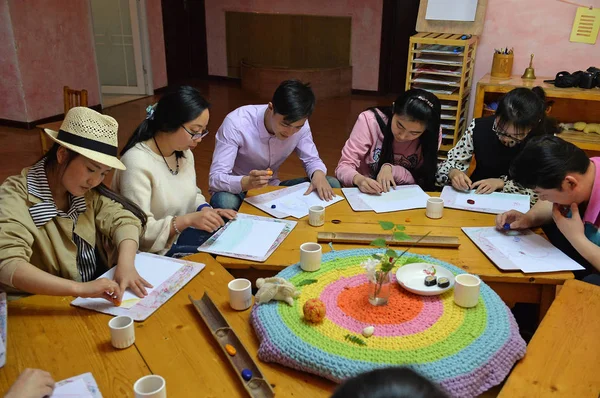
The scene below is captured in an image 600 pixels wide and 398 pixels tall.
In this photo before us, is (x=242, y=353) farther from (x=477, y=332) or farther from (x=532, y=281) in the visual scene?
(x=532, y=281)

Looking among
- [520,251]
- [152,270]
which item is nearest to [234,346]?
[152,270]

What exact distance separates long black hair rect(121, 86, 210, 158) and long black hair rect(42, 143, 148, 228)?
1.06 feet

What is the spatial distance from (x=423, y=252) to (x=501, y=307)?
406 millimetres

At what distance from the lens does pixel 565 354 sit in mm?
1299

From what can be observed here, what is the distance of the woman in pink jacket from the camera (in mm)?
2445

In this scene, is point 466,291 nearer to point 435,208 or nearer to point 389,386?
point 435,208

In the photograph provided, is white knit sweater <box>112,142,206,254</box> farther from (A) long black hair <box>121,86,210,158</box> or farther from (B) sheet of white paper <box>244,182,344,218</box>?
(B) sheet of white paper <box>244,182,344,218</box>

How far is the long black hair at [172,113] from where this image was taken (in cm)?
199

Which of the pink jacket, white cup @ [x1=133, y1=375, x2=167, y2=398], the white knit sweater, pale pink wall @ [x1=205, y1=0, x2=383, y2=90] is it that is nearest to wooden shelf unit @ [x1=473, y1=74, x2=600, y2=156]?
the pink jacket

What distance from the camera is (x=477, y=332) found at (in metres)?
1.31

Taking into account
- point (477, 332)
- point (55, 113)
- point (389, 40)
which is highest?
point (389, 40)

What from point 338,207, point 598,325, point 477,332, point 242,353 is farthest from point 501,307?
point 338,207

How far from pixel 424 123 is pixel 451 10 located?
1440 mm

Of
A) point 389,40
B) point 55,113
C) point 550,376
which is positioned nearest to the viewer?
point 550,376
